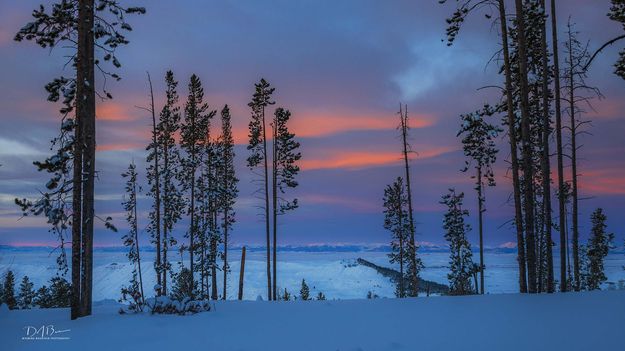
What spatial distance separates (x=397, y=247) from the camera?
36.1 meters

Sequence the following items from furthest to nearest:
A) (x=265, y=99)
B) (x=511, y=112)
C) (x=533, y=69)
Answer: (x=265, y=99) → (x=533, y=69) → (x=511, y=112)

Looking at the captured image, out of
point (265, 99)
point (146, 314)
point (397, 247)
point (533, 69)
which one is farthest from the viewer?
point (397, 247)

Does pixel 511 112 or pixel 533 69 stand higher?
pixel 533 69

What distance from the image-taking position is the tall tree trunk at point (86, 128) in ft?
37.0

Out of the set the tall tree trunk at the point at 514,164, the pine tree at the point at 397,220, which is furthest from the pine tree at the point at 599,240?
the tall tree trunk at the point at 514,164

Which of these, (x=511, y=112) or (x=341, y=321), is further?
(x=511, y=112)

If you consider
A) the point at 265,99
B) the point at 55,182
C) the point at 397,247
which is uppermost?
the point at 265,99

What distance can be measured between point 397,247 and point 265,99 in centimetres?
1763

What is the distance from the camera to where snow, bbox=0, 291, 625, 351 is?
7129mm

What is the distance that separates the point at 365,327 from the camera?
27.8ft

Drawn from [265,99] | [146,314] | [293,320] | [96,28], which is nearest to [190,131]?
[265,99]

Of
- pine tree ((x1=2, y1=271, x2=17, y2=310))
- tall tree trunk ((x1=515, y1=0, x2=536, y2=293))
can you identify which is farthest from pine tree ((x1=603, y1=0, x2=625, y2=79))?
pine tree ((x1=2, y1=271, x2=17, y2=310))

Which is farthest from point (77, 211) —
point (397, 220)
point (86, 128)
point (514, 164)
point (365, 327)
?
point (397, 220)

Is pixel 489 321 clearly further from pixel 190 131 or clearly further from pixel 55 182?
pixel 190 131
